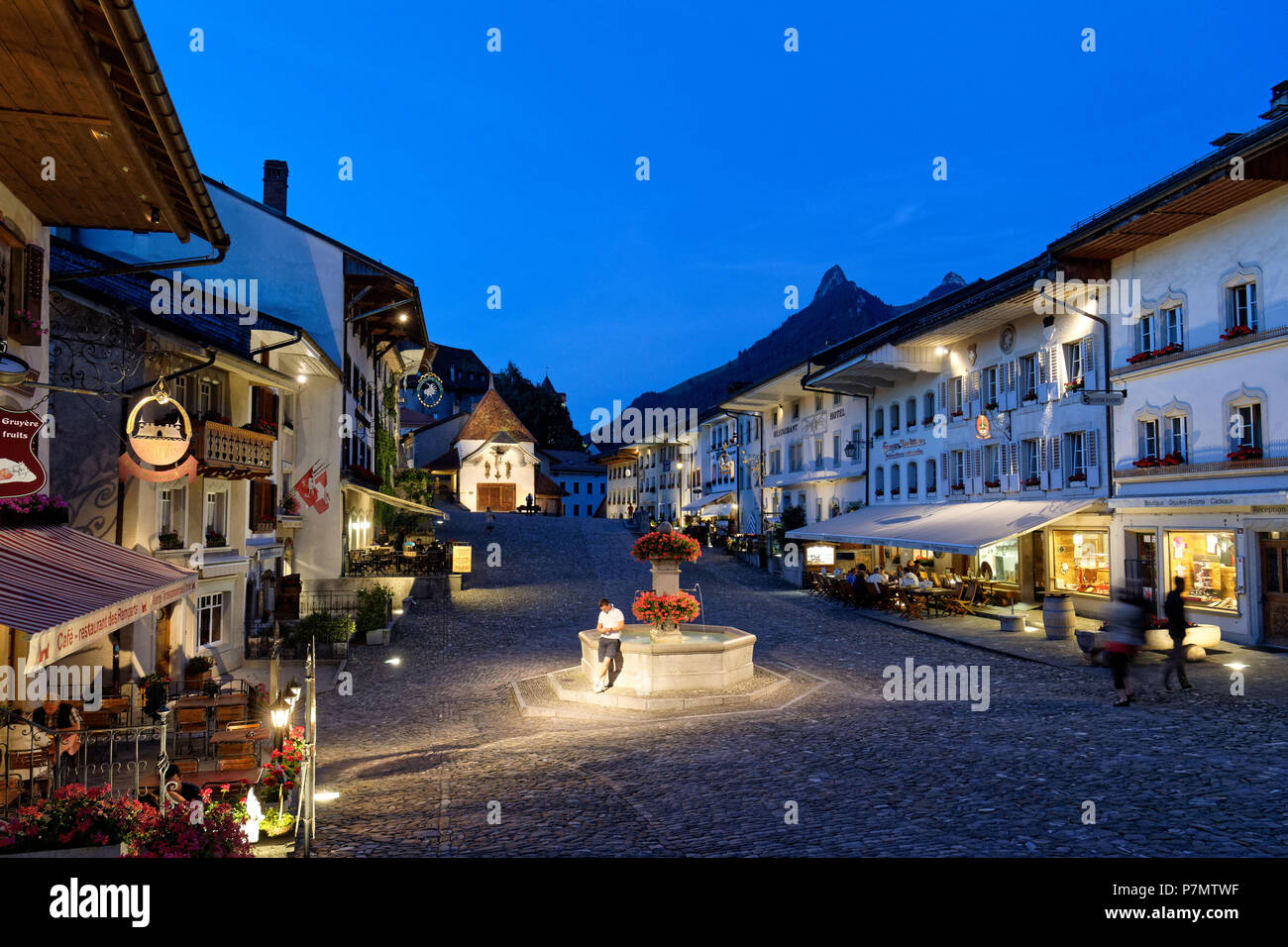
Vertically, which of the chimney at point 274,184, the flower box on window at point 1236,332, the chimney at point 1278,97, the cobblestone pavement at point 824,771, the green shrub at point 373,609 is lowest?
the cobblestone pavement at point 824,771

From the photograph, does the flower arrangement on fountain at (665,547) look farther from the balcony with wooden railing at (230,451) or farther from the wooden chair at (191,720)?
the wooden chair at (191,720)

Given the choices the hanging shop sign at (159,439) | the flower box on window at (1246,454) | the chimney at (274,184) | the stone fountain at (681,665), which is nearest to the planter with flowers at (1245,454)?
the flower box on window at (1246,454)

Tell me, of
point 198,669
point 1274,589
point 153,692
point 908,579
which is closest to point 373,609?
point 198,669

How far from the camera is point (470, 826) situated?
26.2 feet

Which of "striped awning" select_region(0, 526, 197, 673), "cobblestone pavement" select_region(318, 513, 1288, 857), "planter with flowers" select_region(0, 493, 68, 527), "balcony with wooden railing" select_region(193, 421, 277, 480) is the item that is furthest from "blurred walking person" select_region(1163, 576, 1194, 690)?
"balcony with wooden railing" select_region(193, 421, 277, 480)

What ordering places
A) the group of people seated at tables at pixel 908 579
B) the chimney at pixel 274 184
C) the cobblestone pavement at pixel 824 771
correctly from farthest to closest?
the chimney at pixel 274 184 → the group of people seated at tables at pixel 908 579 → the cobblestone pavement at pixel 824 771

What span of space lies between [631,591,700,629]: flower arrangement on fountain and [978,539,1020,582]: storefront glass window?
50.4 ft

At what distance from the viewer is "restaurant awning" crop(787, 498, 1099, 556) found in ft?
74.7

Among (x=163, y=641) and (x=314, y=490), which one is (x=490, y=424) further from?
(x=163, y=641)

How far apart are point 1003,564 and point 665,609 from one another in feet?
54.0

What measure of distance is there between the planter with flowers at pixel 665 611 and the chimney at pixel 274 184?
26189 mm

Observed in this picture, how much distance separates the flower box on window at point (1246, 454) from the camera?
1852 cm
